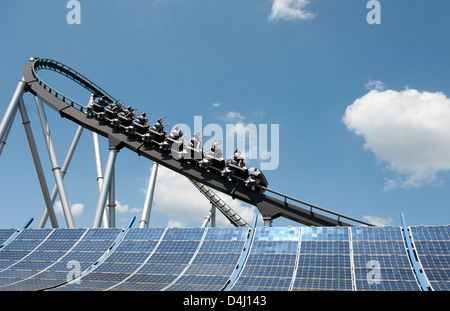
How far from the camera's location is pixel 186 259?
16203 mm

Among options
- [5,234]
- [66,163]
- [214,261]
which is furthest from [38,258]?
[66,163]

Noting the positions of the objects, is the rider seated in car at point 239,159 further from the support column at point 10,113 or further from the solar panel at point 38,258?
the support column at point 10,113

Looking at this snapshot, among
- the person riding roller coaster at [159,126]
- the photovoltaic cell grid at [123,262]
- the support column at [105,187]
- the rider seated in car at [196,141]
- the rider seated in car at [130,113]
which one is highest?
the rider seated in car at [130,113]

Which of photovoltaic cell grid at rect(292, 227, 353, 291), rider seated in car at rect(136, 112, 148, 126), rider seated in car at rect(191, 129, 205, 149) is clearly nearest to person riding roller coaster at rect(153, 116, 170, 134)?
rider seated in car at rect(136, 112, 148, 126)

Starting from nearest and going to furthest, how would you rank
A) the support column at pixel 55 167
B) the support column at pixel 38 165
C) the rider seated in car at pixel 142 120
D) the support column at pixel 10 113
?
the support column at pixel 55 167, the support column at pixel 10 113, the rider seated in car at pixel 142 120, the support column at pixel 38 165

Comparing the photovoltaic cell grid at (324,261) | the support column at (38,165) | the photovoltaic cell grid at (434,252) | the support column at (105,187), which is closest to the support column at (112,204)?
the support column at (105,187)

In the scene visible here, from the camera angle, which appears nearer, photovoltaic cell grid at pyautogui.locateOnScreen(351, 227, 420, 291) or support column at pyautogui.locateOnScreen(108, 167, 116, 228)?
photovoltaic cell grid at pyautogui.locateOnScreen(351, 227, 420, 291)

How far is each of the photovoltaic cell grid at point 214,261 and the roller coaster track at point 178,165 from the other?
4.58 m

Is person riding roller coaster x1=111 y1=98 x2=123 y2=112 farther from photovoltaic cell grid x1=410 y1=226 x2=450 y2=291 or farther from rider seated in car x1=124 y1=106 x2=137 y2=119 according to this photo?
photovoltaic cell grid x1=410 y1=226 x2=450 y2=291

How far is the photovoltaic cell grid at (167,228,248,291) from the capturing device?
46.0 ft

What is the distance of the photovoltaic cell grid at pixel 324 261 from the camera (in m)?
13.2

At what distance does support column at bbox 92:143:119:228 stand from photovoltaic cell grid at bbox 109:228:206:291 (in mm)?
6559

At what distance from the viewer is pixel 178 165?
80.1 ft
